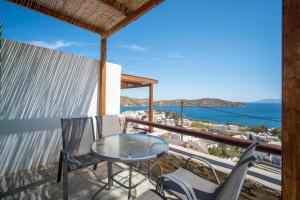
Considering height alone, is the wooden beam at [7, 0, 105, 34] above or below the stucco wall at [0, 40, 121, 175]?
above

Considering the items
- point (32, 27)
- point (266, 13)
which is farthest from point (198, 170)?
point (266, 13)

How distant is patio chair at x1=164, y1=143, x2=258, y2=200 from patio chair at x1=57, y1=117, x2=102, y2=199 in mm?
1284

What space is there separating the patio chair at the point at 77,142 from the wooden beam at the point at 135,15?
206 cm

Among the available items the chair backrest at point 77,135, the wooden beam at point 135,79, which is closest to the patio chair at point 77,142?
the chair backrest at point 77,135

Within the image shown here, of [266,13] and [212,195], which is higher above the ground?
[266,13]

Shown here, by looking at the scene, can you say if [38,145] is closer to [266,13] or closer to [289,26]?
[289,26]

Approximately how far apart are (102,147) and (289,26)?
6.98ft

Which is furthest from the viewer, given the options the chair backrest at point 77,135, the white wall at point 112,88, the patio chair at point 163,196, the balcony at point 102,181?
the white wall at point 112,88

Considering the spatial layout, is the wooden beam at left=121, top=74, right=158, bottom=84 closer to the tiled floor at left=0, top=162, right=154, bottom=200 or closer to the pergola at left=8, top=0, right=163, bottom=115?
the pergola at left=8, top=0, right=163, bottom=115

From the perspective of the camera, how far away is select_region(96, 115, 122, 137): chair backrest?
2.74 meters

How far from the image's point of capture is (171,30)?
7766 millimetres

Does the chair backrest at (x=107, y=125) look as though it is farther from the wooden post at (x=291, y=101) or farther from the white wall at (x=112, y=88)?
the wooden post at (x=291, y=101)

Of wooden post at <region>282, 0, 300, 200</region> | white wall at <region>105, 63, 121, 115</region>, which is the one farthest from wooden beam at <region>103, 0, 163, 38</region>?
wooden post at <region>282, 0, 300, 200</region>

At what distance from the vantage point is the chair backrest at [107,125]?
2.74 meters
